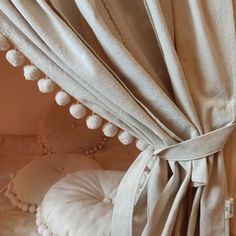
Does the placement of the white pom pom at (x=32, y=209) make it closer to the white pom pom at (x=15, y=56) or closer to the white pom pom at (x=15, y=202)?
the white pom pom at (x=15, y=202)

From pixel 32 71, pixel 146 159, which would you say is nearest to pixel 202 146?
pixel 146 159

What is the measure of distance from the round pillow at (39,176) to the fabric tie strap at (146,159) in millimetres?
420

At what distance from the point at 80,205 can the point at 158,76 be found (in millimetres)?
428

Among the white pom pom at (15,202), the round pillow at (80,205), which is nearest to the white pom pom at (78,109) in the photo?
the round pillow at (80,205)

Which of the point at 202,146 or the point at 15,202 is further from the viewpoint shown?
the point at 15,202

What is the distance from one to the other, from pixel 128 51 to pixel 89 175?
1.79ft

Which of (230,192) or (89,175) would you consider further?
(89,175)

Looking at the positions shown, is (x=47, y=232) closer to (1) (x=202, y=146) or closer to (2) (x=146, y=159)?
(2) (x=146, y=159)

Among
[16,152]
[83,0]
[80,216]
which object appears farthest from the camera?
[16,152]

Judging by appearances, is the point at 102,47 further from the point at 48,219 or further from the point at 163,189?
the point at 48,219

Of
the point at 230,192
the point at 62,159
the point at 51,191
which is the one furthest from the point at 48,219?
the point at 230,192

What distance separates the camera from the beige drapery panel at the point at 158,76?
27.9 inches

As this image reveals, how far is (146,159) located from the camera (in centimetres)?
84

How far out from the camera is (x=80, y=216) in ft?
3.25
